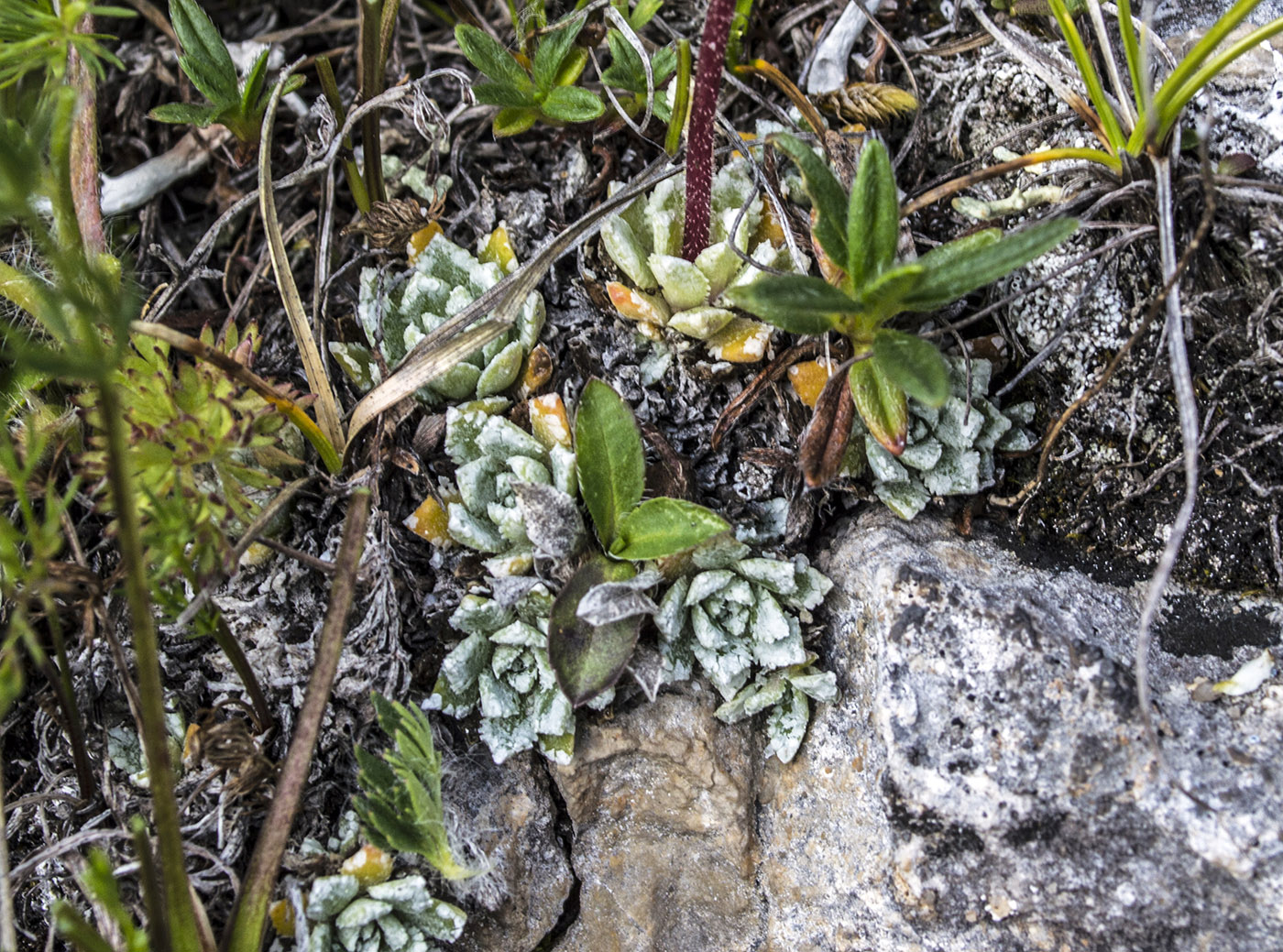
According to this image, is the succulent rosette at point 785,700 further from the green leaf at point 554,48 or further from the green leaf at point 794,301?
the green leaf at point 554,48

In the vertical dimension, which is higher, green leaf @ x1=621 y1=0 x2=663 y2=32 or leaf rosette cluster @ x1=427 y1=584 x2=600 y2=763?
green leaf @ x1=621 y1=0 x2=663 y2=32

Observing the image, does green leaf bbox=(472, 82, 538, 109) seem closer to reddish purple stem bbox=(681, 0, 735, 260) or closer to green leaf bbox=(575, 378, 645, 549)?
reddish purple stem bbox=(681, 0, 735, 260)

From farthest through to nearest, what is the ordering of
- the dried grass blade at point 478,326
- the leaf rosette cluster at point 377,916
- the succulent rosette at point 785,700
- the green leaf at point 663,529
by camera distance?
the dried grass blade at point 478,326 < the succulent rosette at point 785,700 < the green leaf at point 663,529 < the leaf rosette cluster at point 377,916

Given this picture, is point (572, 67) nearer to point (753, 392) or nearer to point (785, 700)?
point (753, 392)

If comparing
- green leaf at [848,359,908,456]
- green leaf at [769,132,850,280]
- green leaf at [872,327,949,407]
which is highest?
green leaf at [769,132,850,280]

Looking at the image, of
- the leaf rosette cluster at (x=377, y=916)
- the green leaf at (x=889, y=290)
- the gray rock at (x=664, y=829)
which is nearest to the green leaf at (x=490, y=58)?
the green leaf at (x=889, y=290)

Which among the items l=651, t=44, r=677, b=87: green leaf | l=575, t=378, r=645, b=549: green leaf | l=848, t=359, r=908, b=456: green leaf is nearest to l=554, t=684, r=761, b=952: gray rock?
l=575, t=378, r=645, b=549: green leaf
